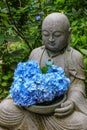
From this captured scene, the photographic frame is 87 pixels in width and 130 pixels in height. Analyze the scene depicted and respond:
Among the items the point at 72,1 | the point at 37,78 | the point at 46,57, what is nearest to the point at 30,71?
the point at 37,78

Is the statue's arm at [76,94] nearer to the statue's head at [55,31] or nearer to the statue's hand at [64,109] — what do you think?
the statue's hand at [64,109]

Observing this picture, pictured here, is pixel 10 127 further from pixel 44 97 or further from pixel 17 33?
pixel 17 33

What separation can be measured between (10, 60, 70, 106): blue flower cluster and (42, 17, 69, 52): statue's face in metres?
0.26

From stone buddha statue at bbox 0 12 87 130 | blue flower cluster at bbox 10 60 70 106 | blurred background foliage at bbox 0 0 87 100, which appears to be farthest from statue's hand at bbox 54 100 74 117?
blurred background foliage at bbox 0 0 87 100

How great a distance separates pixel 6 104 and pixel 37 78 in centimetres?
48

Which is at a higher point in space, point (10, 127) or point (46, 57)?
point (46, 57)

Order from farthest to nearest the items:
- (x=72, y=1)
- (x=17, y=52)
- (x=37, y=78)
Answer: (x=72, y=1)
(x=17, y=52)
(x=37, y=78)

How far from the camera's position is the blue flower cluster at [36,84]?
3773mm

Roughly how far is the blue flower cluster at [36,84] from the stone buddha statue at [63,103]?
17 cm

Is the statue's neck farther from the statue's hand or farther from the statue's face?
A: the statue's hand

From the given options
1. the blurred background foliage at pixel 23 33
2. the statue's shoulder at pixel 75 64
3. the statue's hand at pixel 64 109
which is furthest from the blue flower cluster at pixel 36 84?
the blurred background foliage at pixel 23 33

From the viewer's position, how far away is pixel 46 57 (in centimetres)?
419

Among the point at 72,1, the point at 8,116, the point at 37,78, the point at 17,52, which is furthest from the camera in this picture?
the point at 72,1

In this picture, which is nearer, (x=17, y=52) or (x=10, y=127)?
(x=10, y=127)
